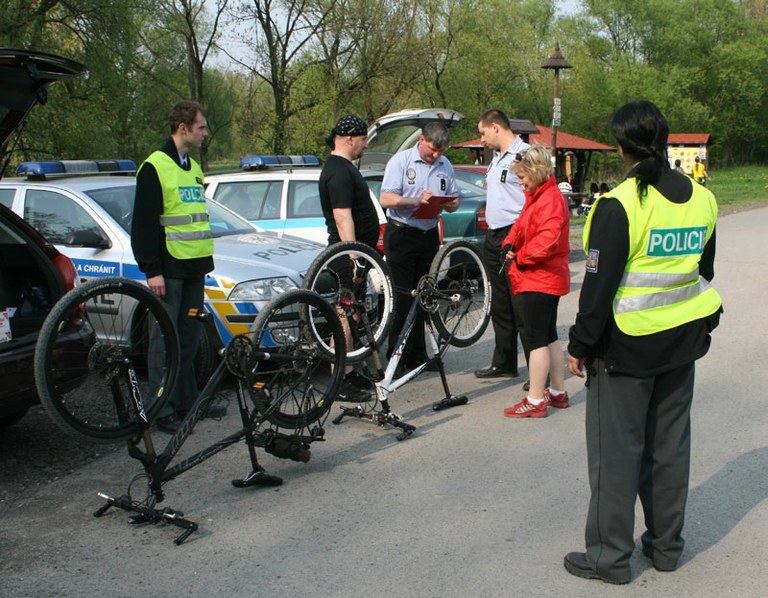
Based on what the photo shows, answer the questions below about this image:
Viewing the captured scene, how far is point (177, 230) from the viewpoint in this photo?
576 centimetres

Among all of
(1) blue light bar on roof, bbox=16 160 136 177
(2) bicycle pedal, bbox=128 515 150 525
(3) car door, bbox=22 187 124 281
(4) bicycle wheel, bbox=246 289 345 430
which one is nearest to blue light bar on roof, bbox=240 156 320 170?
(1) blue light bar on roof, bbox=16 160 136 177

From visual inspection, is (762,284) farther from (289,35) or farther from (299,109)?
(289,35)

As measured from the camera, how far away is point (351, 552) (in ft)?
13.4

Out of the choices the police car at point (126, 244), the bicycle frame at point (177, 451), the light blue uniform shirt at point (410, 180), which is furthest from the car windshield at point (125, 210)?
the bicycle frame at point (177, 451)

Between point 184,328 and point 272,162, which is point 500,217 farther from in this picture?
point 272,162

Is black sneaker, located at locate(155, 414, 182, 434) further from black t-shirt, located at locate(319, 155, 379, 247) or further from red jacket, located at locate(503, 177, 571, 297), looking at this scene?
red jacket, located at locate(503, 177, 571, 297)

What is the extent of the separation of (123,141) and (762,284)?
19.2 meters

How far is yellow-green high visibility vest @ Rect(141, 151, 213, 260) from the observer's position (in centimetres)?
570

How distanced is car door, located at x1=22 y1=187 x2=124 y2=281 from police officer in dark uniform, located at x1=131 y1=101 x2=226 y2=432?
1.17 meters

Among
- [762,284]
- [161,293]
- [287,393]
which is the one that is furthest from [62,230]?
[762,284]

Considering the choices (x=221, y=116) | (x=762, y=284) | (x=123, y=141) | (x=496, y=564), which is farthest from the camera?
(x=221, y=116)

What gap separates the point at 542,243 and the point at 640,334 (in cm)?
256

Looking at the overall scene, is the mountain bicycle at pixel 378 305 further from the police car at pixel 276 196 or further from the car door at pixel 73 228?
the police car at pixel 276 196

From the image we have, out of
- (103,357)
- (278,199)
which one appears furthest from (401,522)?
(278,199)
